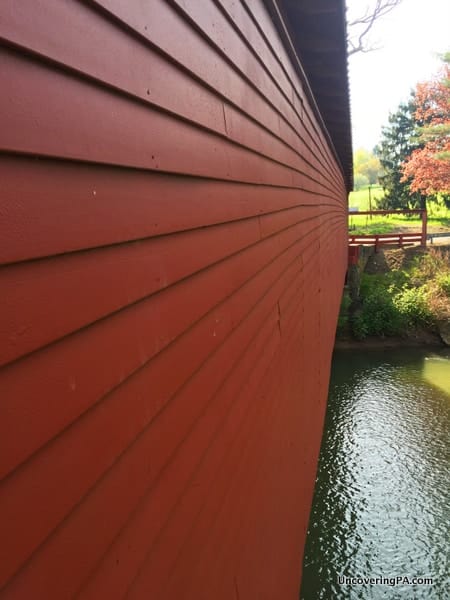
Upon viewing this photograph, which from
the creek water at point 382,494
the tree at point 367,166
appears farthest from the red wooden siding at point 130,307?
the tree at point 367,166

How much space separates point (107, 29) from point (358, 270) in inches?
863

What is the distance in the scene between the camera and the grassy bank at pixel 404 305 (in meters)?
20.7

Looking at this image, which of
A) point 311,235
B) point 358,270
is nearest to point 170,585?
point 311,235

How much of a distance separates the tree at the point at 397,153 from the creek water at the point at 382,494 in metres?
25.3

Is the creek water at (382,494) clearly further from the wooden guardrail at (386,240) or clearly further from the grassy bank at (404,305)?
the wooden guardrail at (386,240)

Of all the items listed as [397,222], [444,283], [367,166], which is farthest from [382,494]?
[367,166]

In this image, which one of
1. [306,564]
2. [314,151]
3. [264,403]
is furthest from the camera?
[306,564]

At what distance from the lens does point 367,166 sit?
86.5m

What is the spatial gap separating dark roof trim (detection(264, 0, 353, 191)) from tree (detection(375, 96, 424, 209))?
3467cm

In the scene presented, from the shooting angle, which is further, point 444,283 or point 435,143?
point 435,143

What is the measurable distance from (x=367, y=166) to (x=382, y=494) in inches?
3302

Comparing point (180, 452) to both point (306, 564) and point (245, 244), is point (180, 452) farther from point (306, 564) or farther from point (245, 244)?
point (306, 564)

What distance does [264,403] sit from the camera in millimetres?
2461

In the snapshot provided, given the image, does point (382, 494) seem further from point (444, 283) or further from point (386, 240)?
point (386, 240)
